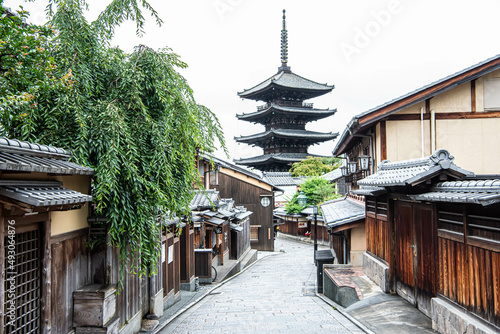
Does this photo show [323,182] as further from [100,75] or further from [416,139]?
[100,75]

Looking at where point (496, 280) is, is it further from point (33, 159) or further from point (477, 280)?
point (33, 159)

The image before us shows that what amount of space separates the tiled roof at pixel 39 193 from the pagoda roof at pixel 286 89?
3951 cm

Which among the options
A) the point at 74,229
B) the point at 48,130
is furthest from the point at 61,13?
the point at 74,229

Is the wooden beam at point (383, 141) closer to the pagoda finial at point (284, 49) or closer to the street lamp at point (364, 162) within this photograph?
the street lamp at point (364, 162)

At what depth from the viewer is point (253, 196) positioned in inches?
1256

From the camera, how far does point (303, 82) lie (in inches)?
1853

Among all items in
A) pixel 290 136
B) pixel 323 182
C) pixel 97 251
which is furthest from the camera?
pixel 290 136

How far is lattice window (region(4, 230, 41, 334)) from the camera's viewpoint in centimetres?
480

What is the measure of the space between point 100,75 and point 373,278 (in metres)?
9.52

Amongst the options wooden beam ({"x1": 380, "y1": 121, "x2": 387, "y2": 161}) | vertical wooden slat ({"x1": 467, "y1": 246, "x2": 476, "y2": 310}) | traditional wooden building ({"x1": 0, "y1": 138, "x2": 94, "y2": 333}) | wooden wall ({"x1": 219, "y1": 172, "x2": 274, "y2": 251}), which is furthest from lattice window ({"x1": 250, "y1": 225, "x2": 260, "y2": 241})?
vertical wooden slat ({"x1": 467, "y1": 246, "x2": 476, "y2": 310})

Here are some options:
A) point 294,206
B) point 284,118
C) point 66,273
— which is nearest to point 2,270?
point 66,273

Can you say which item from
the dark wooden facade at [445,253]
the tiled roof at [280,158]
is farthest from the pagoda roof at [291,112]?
the dark wooden facade at [445,253]

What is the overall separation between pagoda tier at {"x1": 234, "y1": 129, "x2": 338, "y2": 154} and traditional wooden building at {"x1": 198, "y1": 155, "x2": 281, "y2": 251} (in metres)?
13.5

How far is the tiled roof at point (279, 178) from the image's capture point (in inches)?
1785
